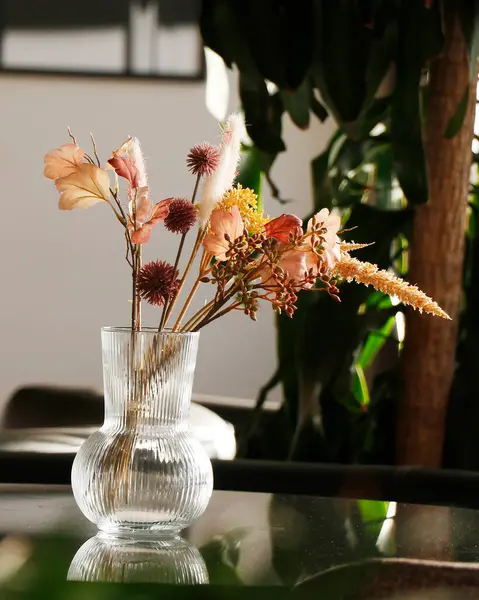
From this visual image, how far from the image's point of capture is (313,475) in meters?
1.20

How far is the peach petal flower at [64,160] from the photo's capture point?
87cm

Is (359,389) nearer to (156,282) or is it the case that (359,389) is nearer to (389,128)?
(389,128)

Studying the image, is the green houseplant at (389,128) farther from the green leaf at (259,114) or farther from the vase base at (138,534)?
the vase base at (138,534)

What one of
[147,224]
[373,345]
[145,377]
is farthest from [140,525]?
[373,345]

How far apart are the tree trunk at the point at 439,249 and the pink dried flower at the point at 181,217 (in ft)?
3.21

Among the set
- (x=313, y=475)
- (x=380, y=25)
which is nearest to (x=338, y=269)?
(x=313, y=475)

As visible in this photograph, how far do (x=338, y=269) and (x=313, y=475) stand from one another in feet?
1.30

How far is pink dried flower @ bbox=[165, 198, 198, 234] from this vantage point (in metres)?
0.85

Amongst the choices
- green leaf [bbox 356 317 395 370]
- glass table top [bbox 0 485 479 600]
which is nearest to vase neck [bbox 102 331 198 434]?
glass table top [bbox 0 485 479 600]

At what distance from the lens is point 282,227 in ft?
2.77

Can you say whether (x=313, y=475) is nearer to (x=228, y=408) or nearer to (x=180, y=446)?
(x=180, y=446)

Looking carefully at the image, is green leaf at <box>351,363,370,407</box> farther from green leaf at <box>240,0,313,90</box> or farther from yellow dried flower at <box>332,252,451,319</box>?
yellow dried flower at <box>332,252,451,319</box>

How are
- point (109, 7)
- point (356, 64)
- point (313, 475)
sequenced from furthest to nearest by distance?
point (109, 7) < point (356, 64) < point (313, 475)

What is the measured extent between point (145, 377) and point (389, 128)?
966 mm
